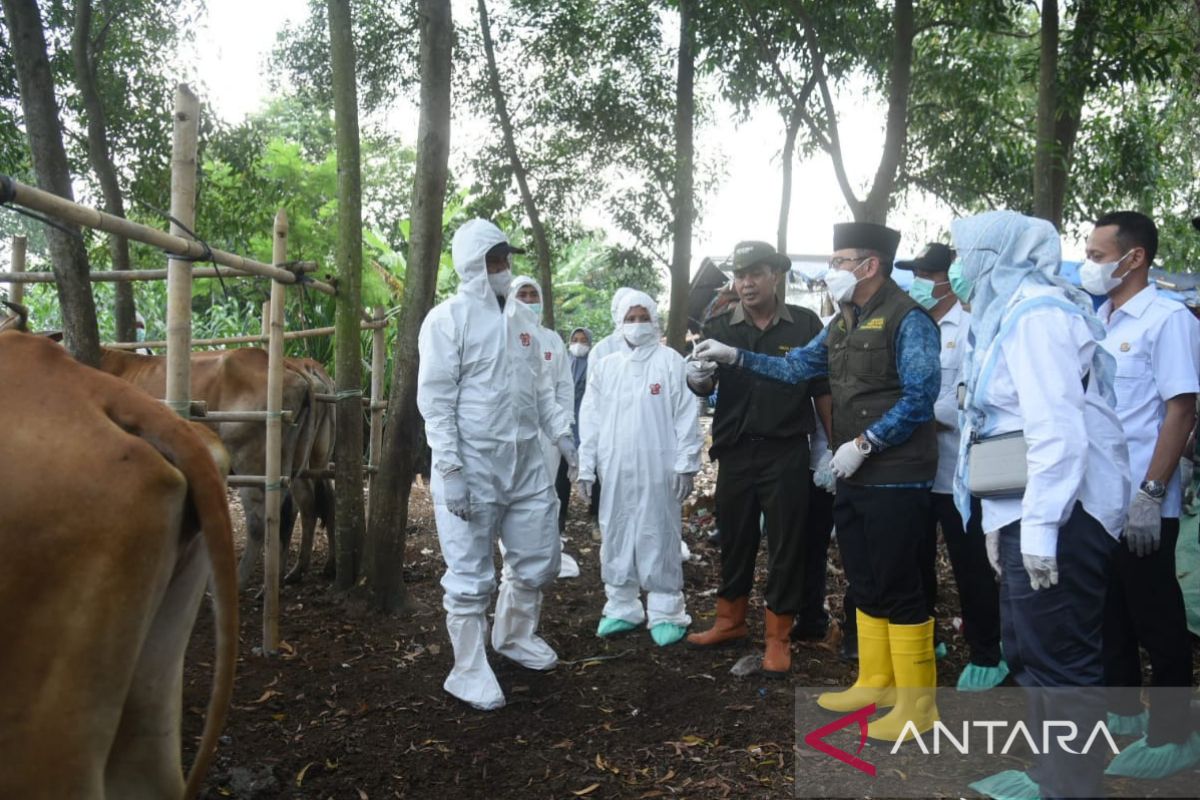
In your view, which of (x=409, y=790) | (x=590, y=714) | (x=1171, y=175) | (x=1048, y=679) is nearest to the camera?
(x=1048, y=679)

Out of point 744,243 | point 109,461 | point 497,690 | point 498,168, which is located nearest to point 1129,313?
point 744,243

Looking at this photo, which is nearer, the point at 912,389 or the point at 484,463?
the point at 912,389

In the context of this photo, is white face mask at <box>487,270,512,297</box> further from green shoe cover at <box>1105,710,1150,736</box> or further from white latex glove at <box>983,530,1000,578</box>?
green shoe cover at <box>1105,710,1150,736</box>

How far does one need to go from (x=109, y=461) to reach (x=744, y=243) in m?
3.78

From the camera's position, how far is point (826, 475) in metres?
5.31

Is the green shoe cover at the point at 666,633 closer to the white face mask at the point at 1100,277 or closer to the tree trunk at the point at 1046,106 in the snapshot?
the white face mask at the point at 1100,277

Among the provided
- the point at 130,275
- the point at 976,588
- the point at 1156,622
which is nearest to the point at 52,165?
the point at 130,275

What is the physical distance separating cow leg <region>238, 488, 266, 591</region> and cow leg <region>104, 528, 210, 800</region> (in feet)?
14.3

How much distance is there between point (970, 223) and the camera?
141 inches

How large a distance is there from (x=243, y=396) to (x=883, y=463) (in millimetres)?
4459

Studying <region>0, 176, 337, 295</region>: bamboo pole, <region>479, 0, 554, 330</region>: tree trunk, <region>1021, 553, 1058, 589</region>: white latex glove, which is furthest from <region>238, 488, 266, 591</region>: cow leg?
<region>479, 0, 554, 330</region>: tree trunk

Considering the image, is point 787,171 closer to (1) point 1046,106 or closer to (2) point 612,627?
(1) point 1046,106

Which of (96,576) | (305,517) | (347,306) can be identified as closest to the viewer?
(96,576)

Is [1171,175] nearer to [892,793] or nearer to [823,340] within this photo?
[823,340]
